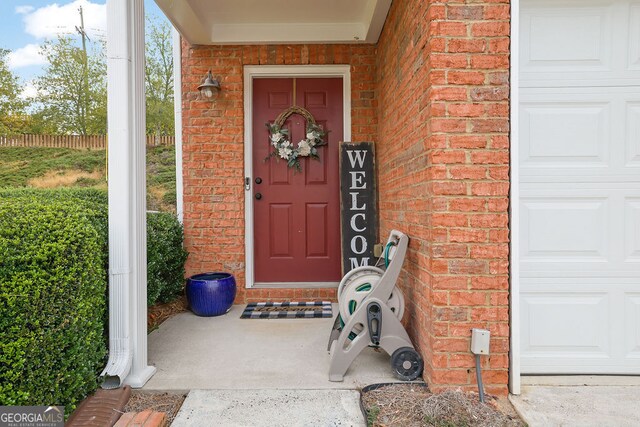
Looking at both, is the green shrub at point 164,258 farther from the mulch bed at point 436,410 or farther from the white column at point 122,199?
the mulch bed at point 436,410

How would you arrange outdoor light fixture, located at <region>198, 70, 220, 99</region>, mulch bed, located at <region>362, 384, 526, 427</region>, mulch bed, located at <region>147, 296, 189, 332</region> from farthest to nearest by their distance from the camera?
outdoor light fixture, located at <region>198, 70, 220, 99</region> → mulch bed, located at <region>147, 296, 189, 332</region> → mulch bed, located at <region>362, 384, 526, 427</region>

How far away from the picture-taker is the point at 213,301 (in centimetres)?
333

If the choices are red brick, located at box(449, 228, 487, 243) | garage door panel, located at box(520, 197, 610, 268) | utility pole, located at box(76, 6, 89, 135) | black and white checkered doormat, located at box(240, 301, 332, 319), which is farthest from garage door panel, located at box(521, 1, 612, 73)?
utility pole, located at box(76, 6, 89, 135)

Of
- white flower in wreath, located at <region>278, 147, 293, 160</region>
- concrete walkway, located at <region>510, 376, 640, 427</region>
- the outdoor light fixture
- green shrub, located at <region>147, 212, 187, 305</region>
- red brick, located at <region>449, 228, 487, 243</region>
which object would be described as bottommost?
concrete walkway, located at <region>510, 376, 640, 427</region>

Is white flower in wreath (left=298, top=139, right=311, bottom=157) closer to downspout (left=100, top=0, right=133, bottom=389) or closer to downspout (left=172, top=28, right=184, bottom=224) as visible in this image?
downspout (left=172, top=28, right=184, bottom=224)

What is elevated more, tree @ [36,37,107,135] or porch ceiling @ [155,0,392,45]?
tree @ [36,37,107,135]

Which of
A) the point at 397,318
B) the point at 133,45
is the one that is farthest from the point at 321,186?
the point at 133,45

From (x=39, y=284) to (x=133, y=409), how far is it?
28.8 inches

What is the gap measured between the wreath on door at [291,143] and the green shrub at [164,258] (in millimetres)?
1169

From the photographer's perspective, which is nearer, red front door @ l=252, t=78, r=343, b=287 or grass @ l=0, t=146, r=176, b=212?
red front door @ l=252, t=78, r=343, b=287

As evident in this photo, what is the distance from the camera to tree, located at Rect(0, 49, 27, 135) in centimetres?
1098

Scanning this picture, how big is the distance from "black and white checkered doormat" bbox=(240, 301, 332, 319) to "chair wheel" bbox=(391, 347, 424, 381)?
126cm

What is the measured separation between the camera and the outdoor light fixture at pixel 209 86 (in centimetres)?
354

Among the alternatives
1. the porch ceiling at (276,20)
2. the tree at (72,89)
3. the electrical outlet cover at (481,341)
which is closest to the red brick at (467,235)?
the electrical outlet cover at (481,341)
